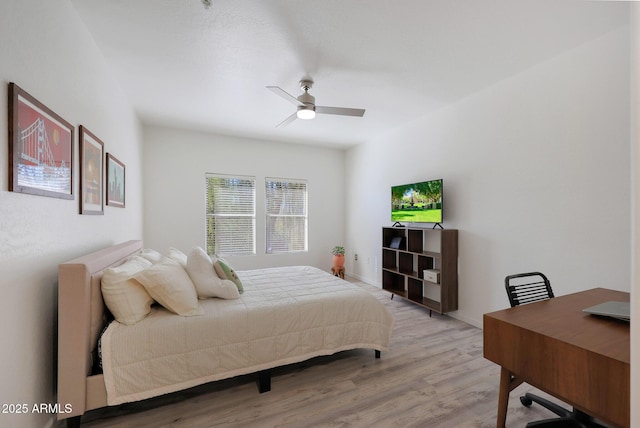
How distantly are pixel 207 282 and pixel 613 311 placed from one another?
8.35ft

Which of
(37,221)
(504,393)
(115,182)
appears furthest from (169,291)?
(504,393)

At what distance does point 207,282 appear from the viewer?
2275mm

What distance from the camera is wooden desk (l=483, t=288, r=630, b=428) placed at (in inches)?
40.6

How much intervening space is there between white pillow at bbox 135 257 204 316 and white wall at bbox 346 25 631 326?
3053 mm

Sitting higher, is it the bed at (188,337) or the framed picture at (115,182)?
the framed picture at (115,182)

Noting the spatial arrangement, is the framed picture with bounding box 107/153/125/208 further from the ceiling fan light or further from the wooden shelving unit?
the wooden shelving unit

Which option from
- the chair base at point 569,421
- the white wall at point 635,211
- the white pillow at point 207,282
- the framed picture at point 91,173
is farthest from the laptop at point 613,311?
the framed picture at point 91,173

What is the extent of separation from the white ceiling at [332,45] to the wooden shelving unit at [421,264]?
1779mm

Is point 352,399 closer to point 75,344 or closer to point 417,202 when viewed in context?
point 75,344

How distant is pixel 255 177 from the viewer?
5172 mm

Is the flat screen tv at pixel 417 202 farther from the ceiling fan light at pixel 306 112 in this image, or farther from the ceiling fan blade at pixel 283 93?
the ceiling fan blade at pixel 283 93

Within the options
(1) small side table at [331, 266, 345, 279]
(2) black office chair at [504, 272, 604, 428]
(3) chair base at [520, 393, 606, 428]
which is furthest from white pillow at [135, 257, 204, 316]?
(1) small side table at [331, 266, 345, 279]

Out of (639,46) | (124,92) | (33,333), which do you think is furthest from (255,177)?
(639,46)

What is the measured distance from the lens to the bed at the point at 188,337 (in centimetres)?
158
